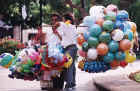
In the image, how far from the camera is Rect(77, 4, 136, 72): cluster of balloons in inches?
269

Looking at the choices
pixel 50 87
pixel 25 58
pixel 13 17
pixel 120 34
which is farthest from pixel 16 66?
pixel 13 17

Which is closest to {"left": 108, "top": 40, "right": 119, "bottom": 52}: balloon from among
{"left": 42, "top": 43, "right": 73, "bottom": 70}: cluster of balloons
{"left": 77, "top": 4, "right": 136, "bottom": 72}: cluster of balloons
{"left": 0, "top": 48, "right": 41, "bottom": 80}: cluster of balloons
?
{"left": 77, "top": 4, "right": 136, "bottom": 72}: cluster of balloons

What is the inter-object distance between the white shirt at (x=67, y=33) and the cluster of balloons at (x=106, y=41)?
9.2 inches

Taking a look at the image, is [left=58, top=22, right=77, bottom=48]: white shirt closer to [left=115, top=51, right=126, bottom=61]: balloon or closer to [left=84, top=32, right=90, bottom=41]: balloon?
[left=84, top=32, right=90, bottom=41]: balloon

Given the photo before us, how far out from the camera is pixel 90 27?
7078 millimetres

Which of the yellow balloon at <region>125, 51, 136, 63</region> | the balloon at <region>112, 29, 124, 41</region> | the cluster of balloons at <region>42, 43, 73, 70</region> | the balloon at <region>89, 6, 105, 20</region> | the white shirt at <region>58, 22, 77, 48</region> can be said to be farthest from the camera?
the white shirt at <region>58, 22, 77, 48</region>

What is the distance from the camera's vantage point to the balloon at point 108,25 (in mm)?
6841

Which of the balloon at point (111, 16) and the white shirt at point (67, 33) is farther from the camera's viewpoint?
the white shirt at point (67, 33)

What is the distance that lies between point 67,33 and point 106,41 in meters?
0.91

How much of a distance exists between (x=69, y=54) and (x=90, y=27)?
0.76 m

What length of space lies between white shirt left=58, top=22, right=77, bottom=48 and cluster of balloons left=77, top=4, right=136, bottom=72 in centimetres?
23

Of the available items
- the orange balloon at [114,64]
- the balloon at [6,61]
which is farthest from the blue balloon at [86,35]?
the balloon at [6,61]

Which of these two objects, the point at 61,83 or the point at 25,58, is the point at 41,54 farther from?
the point at 61,83

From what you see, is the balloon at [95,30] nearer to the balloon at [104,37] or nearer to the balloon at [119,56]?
the balloon at [104,37]
